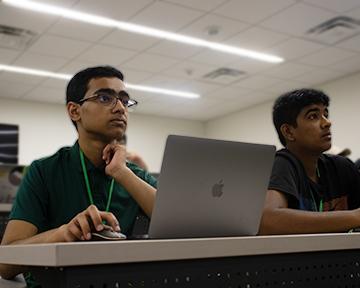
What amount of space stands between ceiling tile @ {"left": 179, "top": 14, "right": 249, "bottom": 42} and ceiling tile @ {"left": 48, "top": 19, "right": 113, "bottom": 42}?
2.69 ft

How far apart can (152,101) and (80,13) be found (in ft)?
11.6

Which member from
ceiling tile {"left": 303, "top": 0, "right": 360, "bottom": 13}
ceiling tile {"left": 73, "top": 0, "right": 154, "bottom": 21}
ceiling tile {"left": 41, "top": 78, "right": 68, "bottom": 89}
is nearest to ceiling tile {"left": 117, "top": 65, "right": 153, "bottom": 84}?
ceiling tile {"left": 41, "top": 78, "right": 68, "bottom": 89}

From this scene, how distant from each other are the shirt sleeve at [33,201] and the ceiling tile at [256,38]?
365 centimetres

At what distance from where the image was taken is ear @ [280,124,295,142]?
189 centimetres

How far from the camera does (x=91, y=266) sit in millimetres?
743

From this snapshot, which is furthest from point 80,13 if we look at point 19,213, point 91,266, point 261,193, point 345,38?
point 91,266

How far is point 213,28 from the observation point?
15.2 ft

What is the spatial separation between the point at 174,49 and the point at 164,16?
922 mm

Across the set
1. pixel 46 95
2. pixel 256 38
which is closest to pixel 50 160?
pixel 256 38

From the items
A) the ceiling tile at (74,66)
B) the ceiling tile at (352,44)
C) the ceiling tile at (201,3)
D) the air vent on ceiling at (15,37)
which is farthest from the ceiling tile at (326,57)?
the air vent on ceiling at (15,37)

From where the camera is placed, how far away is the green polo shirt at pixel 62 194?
4.55ft

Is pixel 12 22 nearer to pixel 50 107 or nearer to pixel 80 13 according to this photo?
pixel 80 13

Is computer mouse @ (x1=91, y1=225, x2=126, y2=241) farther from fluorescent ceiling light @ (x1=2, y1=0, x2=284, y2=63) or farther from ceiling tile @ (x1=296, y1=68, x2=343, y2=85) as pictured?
ceiling tile @ (x1=296, y1=68, x2=343, y2=85)

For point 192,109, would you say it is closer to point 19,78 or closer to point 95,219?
point 19,78
